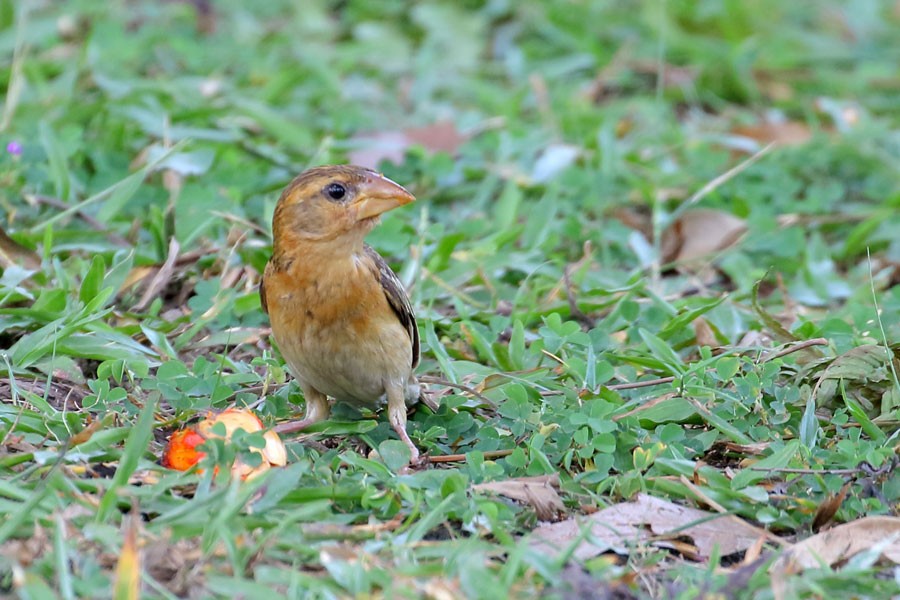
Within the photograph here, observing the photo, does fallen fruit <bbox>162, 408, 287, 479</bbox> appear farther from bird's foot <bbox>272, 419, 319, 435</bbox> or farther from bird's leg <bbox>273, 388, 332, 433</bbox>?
bird's leg <bbox>273, 388, 332, 433</bbox>

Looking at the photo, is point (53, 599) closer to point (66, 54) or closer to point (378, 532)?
point (378, 532)

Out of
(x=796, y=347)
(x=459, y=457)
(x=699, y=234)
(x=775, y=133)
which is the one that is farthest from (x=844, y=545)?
(x=775, y=133)

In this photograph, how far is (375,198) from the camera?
4246 mm

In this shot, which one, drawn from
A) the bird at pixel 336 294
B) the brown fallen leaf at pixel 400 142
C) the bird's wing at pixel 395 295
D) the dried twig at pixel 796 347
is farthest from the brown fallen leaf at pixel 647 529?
the brown fallen leaf at pixel 400 142

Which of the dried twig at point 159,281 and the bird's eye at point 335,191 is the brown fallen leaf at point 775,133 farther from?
the bird's eye at point 335,191

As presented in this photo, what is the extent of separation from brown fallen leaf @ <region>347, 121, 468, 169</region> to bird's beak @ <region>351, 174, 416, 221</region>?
242 cm

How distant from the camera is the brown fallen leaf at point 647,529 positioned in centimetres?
352

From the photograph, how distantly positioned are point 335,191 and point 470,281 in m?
1.50

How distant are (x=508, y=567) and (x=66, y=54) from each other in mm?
5657

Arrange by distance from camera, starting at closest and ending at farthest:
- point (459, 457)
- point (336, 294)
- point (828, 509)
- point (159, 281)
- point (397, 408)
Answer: point (828, 509), point (459, 457), point (336, 294), point (397, 408), point (159, 281)

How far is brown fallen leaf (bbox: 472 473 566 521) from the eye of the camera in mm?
3674

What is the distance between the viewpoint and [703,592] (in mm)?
3145

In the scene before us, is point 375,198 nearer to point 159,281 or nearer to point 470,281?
point 159,281

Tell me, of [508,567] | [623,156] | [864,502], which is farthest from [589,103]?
[508,567]
